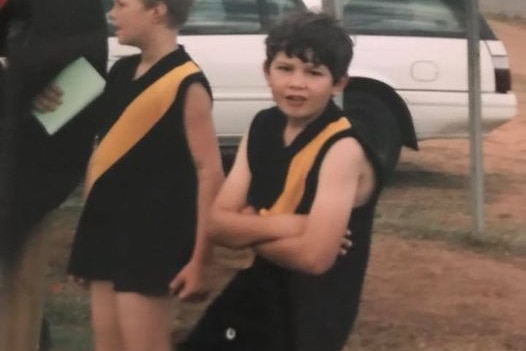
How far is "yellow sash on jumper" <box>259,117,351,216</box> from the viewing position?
2928 mm

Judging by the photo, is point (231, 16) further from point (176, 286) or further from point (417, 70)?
point (176, 286)

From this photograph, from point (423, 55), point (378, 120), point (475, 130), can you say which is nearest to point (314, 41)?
point (475, 130)

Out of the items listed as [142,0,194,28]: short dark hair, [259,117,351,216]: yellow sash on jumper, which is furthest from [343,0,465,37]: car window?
[259,117,351,216]: yellow sash on jumper

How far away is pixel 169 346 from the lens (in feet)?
11.2

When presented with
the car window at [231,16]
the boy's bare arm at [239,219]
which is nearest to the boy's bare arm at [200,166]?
the boy's bare arm at [239,219]

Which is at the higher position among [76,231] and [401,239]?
[76,231]

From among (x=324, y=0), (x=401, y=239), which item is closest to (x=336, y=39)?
(x=324, y=0)

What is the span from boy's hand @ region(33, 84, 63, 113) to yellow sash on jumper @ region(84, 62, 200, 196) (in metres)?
0.19

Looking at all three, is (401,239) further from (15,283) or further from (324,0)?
(15,283)

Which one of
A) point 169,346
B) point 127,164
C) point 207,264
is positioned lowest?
point 169,346

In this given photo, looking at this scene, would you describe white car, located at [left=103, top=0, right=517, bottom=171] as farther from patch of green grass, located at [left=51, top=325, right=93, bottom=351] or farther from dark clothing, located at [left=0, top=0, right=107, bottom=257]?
dark clothing, located at [left=0, top=0, right=107, bottom=257]

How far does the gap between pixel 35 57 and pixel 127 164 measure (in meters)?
0.38

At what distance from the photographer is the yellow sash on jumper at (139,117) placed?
3.22 meters

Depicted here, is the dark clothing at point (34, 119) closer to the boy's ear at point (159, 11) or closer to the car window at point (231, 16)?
the boy's ear at point (159, 11)
